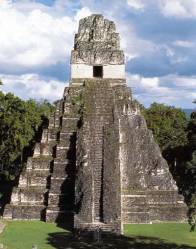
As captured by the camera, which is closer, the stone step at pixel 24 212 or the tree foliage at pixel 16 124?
the stone step at pixel 24 212

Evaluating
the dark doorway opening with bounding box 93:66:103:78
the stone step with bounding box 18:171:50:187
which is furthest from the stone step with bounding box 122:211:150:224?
the dark doorway opening with bounding box 93:66:103:78

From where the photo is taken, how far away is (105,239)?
18609 mm

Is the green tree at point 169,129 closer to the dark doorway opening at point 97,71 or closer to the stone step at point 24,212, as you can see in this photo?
the dark doorway opening at point 97,71

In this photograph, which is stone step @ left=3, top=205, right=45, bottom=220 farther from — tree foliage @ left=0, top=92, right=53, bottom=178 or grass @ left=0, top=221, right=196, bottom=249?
tree foliage @ left=0, top=92, right=53, bottom=178

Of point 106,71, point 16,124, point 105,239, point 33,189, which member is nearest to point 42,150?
point 33,189

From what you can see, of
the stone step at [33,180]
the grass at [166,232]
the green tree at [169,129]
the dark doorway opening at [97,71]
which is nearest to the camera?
the grass at [166,232]

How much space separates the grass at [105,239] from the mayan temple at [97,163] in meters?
0.66

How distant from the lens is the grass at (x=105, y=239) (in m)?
17.6

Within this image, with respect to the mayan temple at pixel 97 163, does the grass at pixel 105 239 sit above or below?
below

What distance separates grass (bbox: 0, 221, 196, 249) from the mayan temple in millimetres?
664

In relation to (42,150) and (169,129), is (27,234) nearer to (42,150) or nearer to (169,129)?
(42,150)

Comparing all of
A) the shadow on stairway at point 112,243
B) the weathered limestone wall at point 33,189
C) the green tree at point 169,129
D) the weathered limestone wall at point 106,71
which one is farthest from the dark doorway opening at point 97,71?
the green tree at point 169,129

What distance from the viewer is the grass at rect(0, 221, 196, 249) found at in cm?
1764

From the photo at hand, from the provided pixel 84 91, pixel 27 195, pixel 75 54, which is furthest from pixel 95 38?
pixel 27 195
